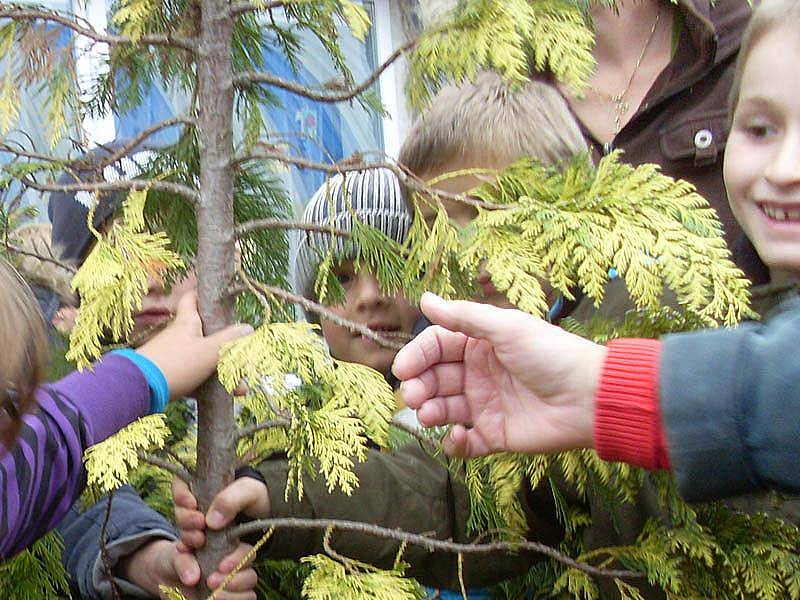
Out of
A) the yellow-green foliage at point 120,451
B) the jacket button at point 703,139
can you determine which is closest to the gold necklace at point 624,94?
the jacket button at point 703,139

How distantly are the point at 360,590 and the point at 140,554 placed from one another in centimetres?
61

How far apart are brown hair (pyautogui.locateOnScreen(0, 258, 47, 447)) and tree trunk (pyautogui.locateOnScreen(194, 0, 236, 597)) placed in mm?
256

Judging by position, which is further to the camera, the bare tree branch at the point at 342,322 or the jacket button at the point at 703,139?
the jacket button at the point at 703,139

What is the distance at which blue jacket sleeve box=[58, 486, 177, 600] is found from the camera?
158 centimetres

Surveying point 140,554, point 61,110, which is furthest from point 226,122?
point 140,554

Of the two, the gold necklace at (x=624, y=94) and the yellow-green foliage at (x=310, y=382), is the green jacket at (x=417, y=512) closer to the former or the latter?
the yellow-green foliage at (x=310, y=382)

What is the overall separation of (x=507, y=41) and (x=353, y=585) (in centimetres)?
73

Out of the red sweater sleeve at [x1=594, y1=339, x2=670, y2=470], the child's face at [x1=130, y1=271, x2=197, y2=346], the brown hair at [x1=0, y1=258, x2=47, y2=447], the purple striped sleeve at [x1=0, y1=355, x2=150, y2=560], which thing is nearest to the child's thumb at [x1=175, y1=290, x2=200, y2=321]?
the purple striped sleeve at [x1=0, y1=355, x2=150, y2=560]

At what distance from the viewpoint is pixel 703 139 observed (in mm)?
1772

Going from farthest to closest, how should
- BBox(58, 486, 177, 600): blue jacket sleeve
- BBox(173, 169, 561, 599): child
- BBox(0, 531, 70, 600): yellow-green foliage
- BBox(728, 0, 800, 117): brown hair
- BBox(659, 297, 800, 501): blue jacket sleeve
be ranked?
BBox(58, 486, 177, 600): blue jacket sleeve
BBox(0, 531, 70, 600): yellow-green foliage
BBox(173, 169, 561, 599): child
BBox(728, 0, 800, 117): brown hair
BBox(659, 297, 800, 501): blue jacket sleeve

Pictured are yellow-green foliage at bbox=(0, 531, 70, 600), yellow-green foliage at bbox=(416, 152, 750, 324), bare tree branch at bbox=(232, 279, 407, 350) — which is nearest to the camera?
yellow-green foliage at bbox=(416, 152, 750, 324)

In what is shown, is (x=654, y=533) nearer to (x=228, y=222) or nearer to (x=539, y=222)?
(x=539, y=222)

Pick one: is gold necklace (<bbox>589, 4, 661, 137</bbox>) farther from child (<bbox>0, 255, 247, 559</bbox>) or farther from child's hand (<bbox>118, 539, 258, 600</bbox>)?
child's hand (<bbox>118, 539, 258, 600</bbox>)

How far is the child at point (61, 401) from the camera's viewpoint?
1.12 meters
